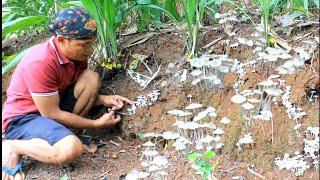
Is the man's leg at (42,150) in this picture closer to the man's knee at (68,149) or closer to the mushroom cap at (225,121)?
the man's knee at (68,149)

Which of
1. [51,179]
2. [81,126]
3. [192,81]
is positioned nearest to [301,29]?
[192,81]

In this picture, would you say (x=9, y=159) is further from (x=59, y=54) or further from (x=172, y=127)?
(x=172, y=127)

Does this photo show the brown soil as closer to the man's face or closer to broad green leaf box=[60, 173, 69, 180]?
broad green leaf box=[60, 173, 69, 180]

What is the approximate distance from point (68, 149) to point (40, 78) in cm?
36

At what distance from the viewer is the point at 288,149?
2469 mm

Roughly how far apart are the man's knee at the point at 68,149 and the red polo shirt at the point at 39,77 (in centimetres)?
23

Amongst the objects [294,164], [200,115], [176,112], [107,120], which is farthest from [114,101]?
[294,164]

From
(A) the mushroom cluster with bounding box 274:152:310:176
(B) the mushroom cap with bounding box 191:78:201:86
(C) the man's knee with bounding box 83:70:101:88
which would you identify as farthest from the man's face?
(A) the mushroom cluster with bounding box 274:152:310:176

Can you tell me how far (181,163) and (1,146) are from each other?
87 cm

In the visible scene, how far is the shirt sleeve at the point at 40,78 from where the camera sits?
104 inches

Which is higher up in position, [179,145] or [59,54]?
[59,54]

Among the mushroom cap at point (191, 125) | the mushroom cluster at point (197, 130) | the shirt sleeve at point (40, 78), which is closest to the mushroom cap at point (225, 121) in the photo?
the mushroom cluster at point (197, 130)

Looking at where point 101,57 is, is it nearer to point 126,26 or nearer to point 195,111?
point 126,26

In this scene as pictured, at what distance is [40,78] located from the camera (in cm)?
265
